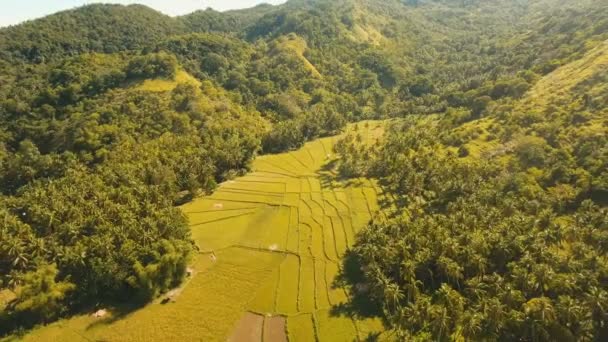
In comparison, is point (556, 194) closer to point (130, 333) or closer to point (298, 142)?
point (298, 142)

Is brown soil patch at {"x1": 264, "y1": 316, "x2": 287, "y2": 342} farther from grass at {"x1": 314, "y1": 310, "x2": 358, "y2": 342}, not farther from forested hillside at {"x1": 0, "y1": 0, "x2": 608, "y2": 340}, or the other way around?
forested hillside at {"x1": 0, "y1": 0, "x2": 608, "y2": 340}

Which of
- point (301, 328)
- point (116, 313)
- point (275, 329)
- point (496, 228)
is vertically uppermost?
point (496, 228)

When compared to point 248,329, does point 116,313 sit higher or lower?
higher

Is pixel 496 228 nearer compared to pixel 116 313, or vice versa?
pixel 116 313

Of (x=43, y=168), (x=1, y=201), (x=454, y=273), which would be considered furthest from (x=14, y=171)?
(x=454, y=273)

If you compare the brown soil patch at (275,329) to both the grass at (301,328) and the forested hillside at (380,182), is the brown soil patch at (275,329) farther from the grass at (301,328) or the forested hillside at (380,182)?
the forested hillside at (380,182)

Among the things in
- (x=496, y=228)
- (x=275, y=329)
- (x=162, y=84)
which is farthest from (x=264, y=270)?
(x=162, y=84)

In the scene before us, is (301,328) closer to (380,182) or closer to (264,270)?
(264,270)
